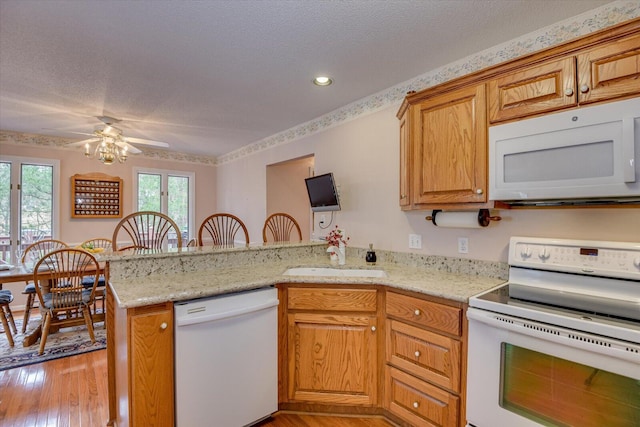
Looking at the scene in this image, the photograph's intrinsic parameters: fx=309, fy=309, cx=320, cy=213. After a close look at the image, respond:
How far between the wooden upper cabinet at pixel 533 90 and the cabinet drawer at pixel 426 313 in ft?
3.54

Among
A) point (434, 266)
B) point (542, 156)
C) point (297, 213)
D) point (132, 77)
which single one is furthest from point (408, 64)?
point (297, 213)

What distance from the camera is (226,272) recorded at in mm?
2141

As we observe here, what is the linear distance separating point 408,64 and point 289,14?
3.27 ft

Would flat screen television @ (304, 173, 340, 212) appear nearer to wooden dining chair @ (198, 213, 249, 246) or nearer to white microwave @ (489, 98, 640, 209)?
wooden dining chair @ (198, 213, 249, 246)

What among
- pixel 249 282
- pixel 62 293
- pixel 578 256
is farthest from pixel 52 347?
pixel 578 256

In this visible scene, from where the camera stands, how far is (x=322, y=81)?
8.33ft

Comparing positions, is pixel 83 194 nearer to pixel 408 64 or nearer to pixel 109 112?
pixel 109 112

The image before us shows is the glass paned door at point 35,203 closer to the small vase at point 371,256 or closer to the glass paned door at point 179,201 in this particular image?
the glass paned door at point 179,201

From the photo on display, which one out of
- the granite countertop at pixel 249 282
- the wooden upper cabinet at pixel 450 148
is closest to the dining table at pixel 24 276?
the granite countertop at pixel 249 282

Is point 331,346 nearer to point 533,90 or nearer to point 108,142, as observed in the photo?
point 533,90

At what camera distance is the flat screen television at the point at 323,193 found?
10.2 ft

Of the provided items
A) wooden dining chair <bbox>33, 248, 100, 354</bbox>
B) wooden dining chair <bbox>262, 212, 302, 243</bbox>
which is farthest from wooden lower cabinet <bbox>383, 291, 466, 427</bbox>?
wooden dining chair <bbox>33, 248, 100, 354</bbox>

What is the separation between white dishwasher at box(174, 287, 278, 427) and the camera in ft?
5.19

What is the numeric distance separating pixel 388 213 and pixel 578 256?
1.35 metres
